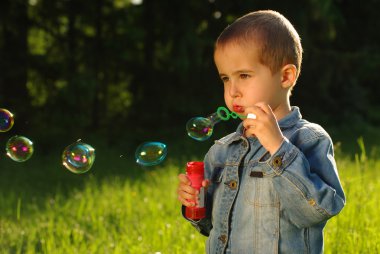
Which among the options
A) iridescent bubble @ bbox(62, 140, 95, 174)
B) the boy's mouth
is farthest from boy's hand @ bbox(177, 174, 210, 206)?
iridescent bubble @ bbox(62, 140, 95, 174)

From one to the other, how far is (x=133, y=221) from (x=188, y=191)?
2732mm

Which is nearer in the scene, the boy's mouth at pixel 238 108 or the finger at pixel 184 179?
the boy's mouth at pixel 238 108

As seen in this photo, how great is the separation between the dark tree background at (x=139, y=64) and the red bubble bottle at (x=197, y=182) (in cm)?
963

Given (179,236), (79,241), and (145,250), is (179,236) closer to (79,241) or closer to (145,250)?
(145,250)

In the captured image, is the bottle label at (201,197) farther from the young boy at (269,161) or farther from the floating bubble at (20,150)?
the floating bubble at (20,150)

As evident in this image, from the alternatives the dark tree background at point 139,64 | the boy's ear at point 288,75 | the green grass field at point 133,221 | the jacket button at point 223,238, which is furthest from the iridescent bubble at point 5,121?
the dark tree background at point 139,64

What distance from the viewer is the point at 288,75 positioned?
8.71 feet

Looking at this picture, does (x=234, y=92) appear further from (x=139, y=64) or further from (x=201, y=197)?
(x=139, y=64)

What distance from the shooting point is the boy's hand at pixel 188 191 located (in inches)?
109

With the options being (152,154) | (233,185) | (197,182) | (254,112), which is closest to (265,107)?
(254,112)

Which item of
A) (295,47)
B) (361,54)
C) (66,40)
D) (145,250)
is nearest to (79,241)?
(145,250)

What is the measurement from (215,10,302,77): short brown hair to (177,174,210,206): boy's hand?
59 cm

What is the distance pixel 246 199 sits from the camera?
2623 mm

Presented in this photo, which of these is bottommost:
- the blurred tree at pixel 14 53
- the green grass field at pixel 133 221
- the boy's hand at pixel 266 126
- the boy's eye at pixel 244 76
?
the green grass field at pixel 133 221
